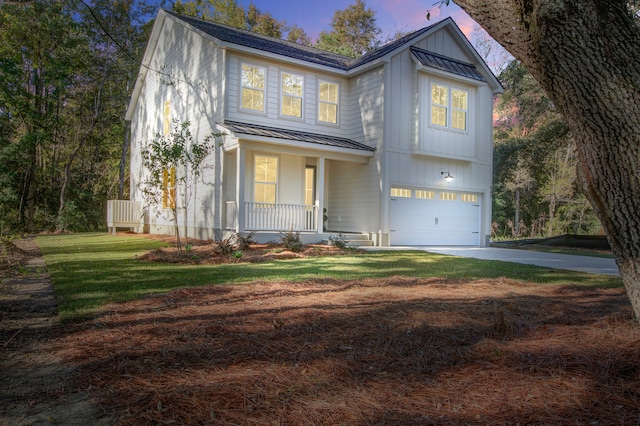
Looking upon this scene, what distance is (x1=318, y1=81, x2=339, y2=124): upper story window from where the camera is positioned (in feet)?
46.3

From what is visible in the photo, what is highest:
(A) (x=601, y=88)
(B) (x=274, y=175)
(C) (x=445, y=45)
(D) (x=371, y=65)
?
(C) (x=445, y=45)

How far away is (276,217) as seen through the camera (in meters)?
12.4

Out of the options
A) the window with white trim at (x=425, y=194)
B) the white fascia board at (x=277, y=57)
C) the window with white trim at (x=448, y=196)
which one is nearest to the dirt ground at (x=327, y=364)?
the white fascia board at (x=277, y=57)

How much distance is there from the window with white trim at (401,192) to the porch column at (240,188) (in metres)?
4.57

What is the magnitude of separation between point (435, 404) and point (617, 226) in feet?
4.81

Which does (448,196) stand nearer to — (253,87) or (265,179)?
(265,179)

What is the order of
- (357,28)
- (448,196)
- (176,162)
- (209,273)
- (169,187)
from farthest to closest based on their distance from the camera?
1. (357,28)
2. (448,196)
3. (169,187)
4. (176,162)
5. (209,273)

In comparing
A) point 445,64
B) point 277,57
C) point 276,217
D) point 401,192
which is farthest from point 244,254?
point 445,64

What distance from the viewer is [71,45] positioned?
17.4m

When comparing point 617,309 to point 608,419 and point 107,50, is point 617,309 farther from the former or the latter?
point 107,50

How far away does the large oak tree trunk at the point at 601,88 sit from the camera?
242cm

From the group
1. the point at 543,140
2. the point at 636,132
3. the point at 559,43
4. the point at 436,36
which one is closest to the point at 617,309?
the point at 636,132

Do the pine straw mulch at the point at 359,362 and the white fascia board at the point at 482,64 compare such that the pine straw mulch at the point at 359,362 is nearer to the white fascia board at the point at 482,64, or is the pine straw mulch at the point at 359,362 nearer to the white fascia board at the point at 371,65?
the white fascia board at the point at 371,65

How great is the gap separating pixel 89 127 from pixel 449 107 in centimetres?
1535
